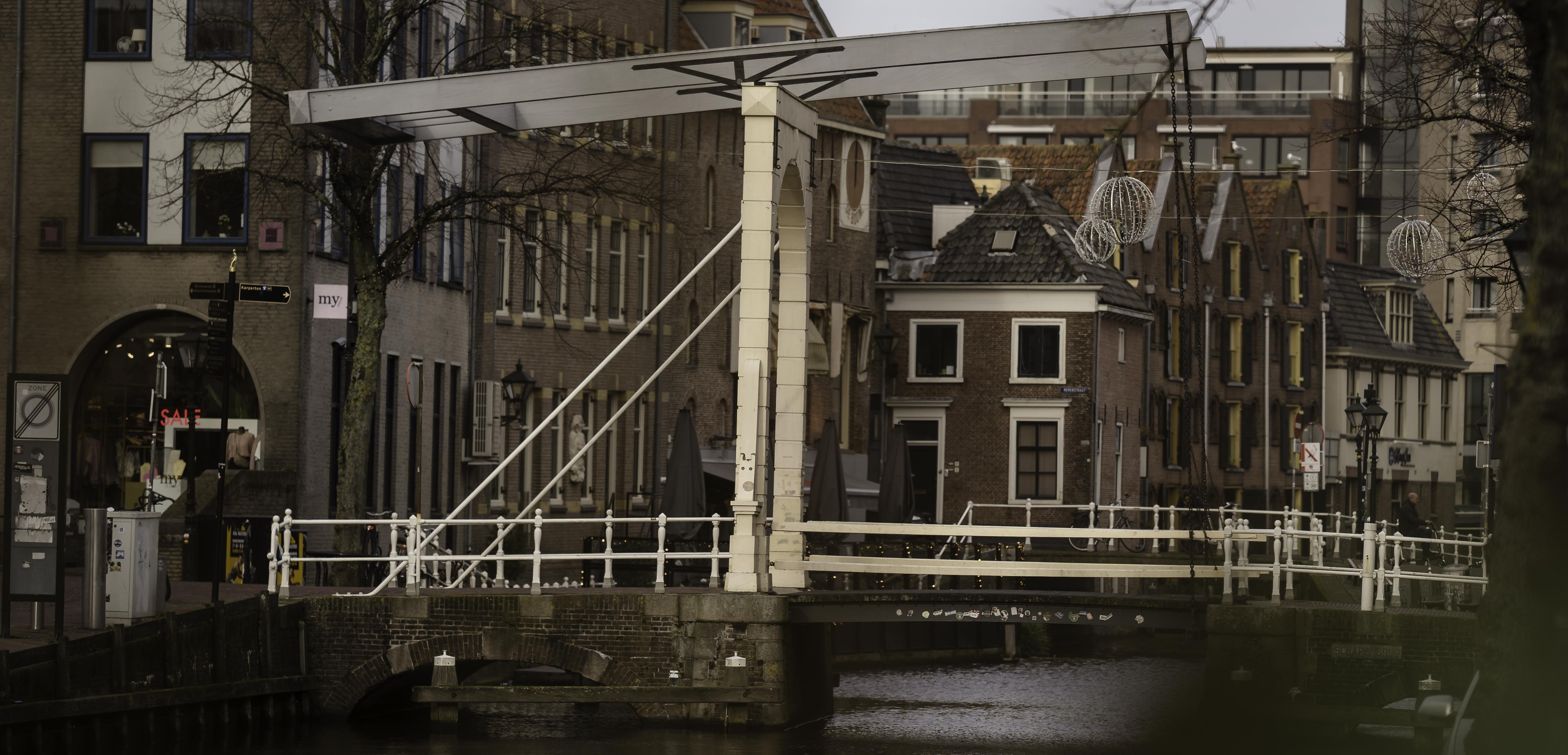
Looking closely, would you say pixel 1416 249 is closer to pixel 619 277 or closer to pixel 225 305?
pixel 225 305

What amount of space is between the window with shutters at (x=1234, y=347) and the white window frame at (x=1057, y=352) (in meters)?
10.8

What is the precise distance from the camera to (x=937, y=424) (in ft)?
178

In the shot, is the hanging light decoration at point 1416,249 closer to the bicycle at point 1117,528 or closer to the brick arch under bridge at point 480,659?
the bicycle at point 1117,528

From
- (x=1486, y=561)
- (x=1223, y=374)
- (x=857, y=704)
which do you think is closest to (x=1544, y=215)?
(x=1486, y=561)

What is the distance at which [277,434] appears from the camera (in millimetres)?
30562

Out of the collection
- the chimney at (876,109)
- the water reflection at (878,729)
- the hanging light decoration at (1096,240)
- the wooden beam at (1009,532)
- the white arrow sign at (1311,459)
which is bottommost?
the water reflection at (878,729)

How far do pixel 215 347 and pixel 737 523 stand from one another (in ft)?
17.6

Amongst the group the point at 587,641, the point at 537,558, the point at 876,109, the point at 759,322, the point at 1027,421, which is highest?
the point at 876,109

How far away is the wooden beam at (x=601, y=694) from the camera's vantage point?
21953mm

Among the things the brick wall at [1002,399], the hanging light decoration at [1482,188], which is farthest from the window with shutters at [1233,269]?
the hanging light decoration at [1482,188]

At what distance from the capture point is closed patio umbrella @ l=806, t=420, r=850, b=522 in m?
29.5

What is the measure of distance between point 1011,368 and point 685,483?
87.1 feet

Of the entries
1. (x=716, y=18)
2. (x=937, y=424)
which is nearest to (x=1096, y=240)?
(x=937, y=424)

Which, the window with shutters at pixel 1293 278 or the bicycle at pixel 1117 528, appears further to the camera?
the window with shutters at pixel 1293 278
